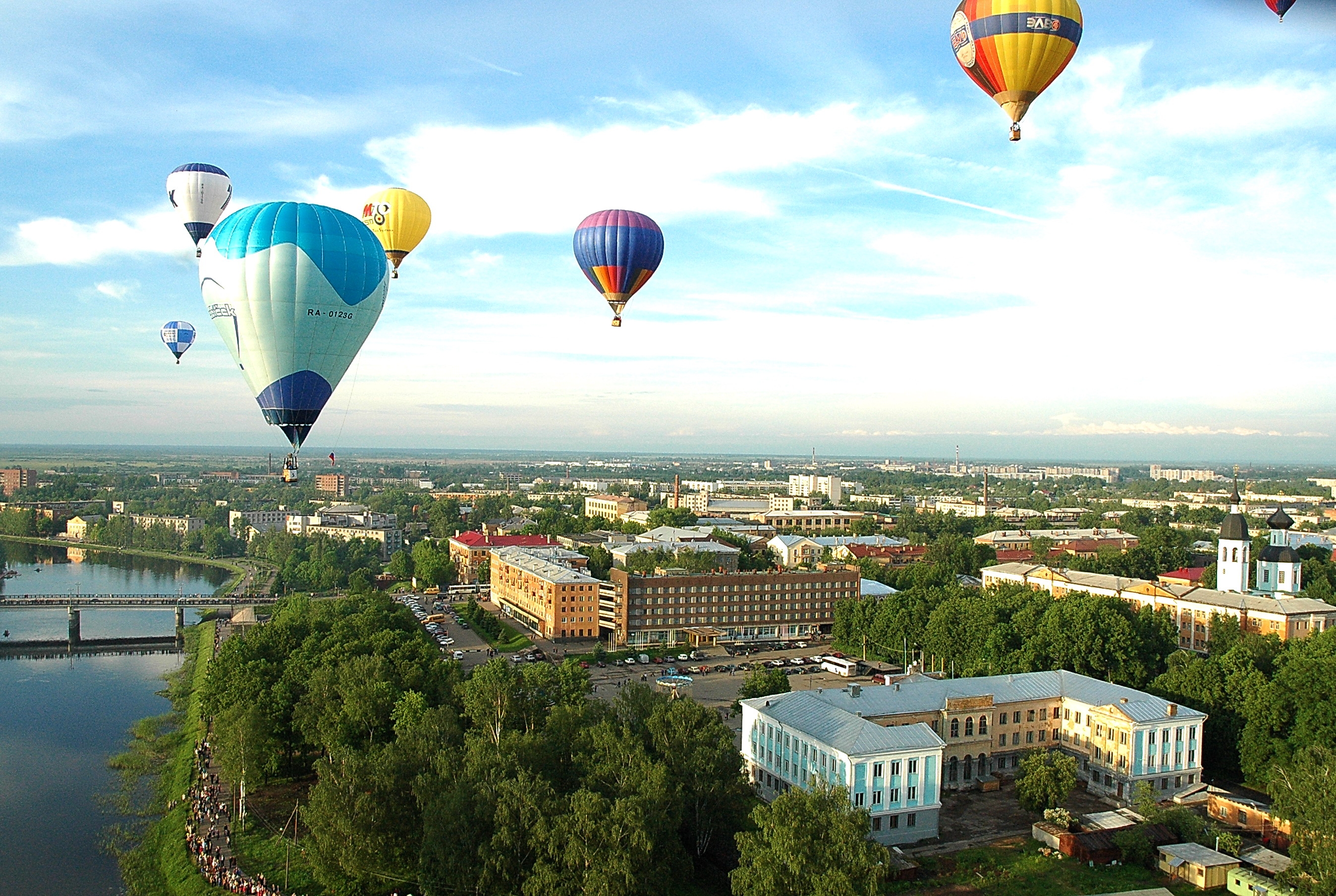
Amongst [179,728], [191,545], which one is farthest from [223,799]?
[191,545]

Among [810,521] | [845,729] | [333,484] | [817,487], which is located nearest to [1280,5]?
[845,729]

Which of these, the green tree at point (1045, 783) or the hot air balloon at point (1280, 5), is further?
the green tree at point (1045, 783)

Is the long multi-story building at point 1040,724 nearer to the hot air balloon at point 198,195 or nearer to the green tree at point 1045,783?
the green tree at point 1045,783

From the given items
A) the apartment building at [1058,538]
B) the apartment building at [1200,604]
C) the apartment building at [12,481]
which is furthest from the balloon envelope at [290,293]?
the apartment building at [12,481]

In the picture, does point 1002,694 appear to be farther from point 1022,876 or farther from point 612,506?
point 612,506

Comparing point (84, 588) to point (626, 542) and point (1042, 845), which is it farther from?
point (1042, 845)

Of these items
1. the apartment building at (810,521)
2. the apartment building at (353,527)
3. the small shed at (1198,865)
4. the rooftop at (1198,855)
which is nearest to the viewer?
the small shed at (1198,865)
